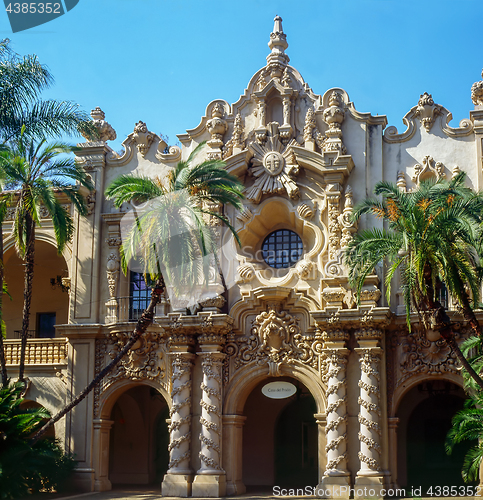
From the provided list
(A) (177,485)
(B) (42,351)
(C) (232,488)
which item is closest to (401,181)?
(C) (232,488)

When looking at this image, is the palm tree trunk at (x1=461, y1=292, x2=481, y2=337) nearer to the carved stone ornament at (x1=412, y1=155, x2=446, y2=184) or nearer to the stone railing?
the carved stone ornament at (x1=412, y1=155, x2=446, y2=184)

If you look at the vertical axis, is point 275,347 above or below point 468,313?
below

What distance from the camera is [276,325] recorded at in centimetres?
2905

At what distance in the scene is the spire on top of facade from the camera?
31.5 meters

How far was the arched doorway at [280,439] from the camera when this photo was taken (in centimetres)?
3372

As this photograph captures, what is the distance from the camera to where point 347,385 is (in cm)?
2803

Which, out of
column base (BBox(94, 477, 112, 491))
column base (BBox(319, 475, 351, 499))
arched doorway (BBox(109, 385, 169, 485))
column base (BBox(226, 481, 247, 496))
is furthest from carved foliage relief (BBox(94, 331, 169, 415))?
column base (BBox(319, 475, 351, 499))

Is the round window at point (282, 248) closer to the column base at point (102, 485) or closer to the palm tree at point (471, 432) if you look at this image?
the palm tree at point (471, 432)

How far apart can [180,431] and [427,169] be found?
1288cm

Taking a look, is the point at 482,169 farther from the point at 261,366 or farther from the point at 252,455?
the point at 252,455

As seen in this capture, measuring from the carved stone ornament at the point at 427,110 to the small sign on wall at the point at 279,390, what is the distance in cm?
1068

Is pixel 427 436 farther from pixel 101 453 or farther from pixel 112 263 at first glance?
pixel 112 263

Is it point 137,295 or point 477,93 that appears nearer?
point 477,93

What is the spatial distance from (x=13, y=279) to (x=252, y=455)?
13.3 m
